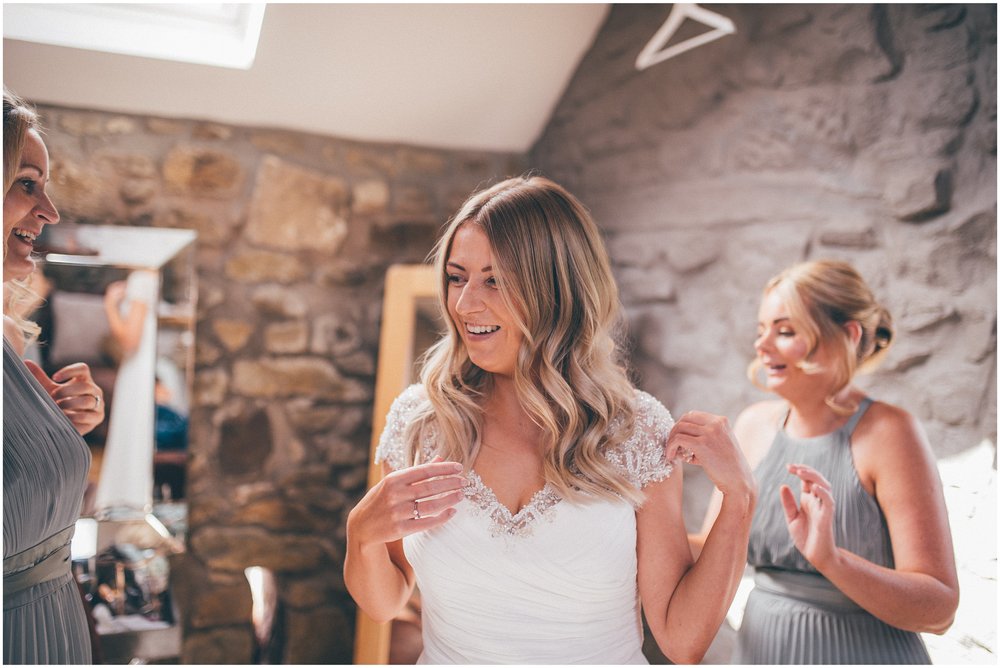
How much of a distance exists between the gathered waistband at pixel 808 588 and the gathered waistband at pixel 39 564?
4.19 feet

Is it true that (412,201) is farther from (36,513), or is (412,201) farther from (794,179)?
(36,513)

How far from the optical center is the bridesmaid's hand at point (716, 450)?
1.16 meters

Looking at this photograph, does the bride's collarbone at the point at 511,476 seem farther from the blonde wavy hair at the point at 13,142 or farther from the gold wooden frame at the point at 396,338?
the gold wooden frame at the point at 396,338

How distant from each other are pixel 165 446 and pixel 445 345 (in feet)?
3.72

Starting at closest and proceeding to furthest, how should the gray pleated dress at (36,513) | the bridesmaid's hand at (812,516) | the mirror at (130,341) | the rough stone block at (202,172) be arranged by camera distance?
the gray pleated dress at (36,513), the bridesmaid's hand at (812,516), the mirror at (130,341), the rough stone block at (202,172)

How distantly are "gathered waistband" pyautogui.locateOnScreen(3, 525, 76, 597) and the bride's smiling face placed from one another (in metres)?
0.70

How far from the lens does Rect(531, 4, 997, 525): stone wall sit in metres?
1.44

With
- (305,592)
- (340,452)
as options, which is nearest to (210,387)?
(340,452)

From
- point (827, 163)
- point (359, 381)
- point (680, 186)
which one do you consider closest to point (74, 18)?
point (359, 381)

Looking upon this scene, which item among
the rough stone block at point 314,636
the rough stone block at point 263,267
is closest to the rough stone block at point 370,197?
the rough stone block at point 263,267

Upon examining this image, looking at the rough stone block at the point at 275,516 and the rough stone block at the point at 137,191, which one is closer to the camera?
the rough stone block at the point at 137,191

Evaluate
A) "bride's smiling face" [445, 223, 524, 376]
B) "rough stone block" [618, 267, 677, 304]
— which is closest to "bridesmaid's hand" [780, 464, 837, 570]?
"bride's smiling face" [445, 223, 524, 376]

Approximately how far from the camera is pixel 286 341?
2322 mm

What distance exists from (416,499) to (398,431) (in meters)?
0.30
